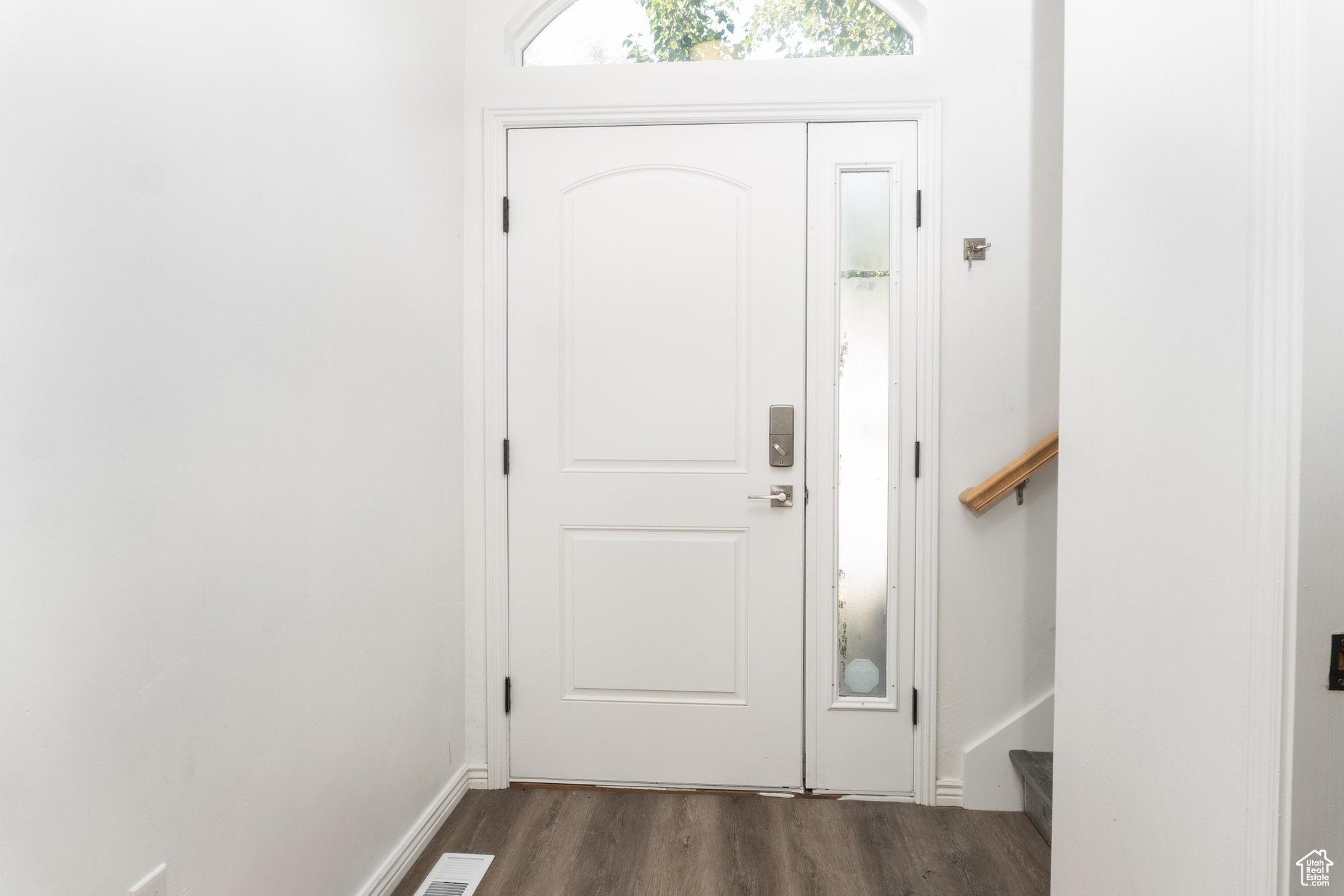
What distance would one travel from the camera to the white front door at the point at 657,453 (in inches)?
76.7

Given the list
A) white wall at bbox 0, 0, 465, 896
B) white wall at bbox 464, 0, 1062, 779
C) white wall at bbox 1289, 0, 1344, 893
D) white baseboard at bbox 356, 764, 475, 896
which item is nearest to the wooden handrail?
white wall at bbox 464, 0, 1062, 779

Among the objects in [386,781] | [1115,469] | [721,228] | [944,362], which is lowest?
[386,781]

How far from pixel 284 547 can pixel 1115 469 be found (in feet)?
4.90

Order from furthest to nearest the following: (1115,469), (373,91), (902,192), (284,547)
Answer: (902,192) < (373,91) < (284,547) < (1115,469)

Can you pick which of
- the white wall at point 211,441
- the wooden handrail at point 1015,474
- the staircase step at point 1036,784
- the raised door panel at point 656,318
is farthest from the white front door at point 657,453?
the staircase step at point 1036,784

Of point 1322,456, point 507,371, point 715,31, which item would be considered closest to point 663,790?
point 507,371

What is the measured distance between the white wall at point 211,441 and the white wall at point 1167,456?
4.86 feet

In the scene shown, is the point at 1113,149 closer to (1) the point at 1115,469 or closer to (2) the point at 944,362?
(1) the point at 1115,469

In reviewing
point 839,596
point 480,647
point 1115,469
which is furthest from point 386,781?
point 1115,469

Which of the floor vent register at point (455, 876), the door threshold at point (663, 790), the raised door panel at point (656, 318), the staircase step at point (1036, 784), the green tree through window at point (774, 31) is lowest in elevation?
the floor vent register at point (455, 876)

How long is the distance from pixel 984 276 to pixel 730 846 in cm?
176

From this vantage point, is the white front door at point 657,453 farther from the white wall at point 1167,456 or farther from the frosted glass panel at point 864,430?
the white wall at point 1167,456

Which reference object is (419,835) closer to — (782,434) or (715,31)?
(782,434)

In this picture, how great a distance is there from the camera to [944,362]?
6.27 feet
